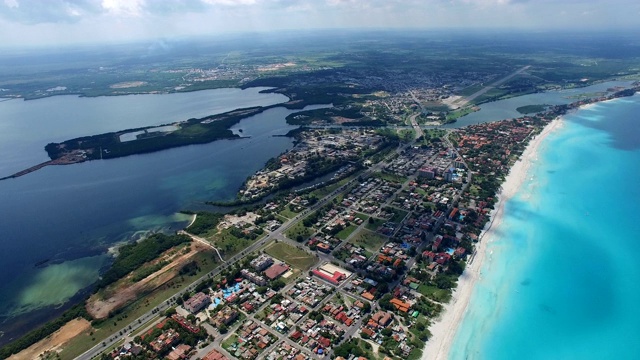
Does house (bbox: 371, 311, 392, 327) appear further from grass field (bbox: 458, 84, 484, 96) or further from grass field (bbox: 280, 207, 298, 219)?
grass field (bbox: 458, 84, 484, 96)

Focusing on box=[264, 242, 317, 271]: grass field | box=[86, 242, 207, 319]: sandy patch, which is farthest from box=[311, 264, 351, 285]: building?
box=[86, 242, 207, 319]: sandy patch

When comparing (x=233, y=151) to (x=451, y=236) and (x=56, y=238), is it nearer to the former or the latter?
(x=56, y=238)

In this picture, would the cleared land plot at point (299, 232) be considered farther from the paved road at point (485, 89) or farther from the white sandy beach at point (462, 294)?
the paved road at point (485, 89)

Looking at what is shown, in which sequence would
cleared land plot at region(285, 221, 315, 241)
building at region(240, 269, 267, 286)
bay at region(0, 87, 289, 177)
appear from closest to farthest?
building at region(240, 269, 267, 286)
cleared land plot at region(285, 221, 315, 241)
bay at region(0, 87, 289, 177)

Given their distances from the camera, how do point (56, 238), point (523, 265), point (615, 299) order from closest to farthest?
point (615, 299), point (523, 265), point (56, 238)

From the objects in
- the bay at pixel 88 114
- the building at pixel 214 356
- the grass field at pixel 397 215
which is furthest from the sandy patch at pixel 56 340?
the bay at pixel 88 114

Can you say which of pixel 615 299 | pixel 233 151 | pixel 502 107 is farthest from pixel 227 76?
pixel 615 299

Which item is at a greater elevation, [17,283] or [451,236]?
[451,236]
